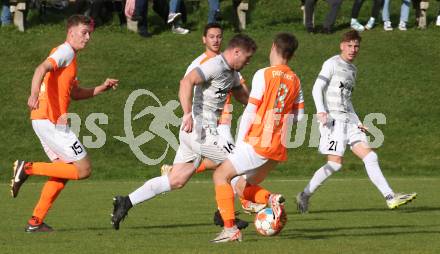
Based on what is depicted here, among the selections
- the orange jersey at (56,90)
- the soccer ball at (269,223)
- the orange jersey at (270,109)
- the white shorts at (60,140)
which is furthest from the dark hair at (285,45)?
the white shorts at (60,140)

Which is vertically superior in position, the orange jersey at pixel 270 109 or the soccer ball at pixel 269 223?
the orange jersey at pixel 270 109

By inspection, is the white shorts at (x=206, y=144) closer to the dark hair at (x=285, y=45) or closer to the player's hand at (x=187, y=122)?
the player's hand at (x=187, y=122)

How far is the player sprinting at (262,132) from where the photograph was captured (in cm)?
1089

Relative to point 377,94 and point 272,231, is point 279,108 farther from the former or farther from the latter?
point 377,94

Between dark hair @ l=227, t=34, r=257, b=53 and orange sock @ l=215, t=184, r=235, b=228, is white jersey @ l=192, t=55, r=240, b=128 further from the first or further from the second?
orange sock @ l=215, t=184, r=235, b=228

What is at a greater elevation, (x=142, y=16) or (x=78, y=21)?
(x=78, y=21)

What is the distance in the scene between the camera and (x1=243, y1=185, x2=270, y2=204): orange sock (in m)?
11.7

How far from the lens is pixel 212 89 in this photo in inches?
454

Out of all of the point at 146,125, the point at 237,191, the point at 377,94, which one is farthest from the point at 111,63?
the point at 237,191

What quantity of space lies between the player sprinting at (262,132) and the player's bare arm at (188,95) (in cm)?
52

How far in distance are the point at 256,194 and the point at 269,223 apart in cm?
100

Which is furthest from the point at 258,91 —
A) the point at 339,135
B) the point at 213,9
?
the point at 213,9

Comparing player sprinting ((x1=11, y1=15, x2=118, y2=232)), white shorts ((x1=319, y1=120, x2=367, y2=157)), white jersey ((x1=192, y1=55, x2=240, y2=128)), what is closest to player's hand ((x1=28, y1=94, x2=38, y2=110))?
player sprinting ((x1=11, y1=15, x2=118, y2=232))

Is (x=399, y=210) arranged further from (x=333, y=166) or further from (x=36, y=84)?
(x=36, y=84)
